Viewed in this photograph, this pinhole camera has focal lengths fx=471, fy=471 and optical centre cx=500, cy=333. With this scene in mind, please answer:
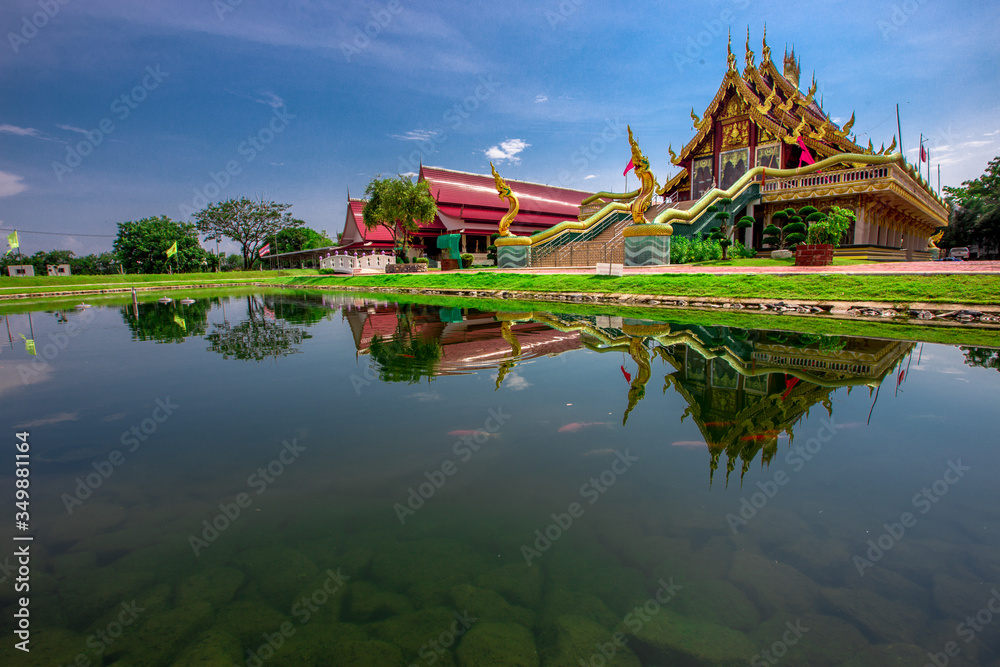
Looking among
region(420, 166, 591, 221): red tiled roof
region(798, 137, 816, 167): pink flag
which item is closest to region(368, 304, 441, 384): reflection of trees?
region(798, 137, 816, 167): pink flag

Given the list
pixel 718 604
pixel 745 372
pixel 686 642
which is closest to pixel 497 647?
pixel 686 642

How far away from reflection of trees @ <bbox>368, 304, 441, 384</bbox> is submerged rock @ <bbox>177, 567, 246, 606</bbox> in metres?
3.34

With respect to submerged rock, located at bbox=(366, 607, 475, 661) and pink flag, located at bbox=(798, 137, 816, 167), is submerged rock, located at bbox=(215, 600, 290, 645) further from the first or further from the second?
pink flag, located at bbox=(798, 137, 816, 167)

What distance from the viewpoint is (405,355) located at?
715cm

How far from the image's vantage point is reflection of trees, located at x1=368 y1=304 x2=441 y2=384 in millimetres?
5879

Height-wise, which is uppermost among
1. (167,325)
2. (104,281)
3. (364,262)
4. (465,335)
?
(364,262)

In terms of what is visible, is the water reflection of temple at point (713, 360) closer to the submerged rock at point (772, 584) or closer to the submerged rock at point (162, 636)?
the submerged rock at point (772, 584)

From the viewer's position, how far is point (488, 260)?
33969 mm

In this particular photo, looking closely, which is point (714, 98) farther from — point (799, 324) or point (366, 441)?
point (366, 441)

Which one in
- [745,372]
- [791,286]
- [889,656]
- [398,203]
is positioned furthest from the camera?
[398,203]

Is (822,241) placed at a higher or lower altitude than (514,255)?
lower

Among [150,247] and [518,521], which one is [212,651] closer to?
[518,521]

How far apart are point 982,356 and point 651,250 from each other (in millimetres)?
11823

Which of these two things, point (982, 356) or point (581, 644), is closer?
point (581, 644)
